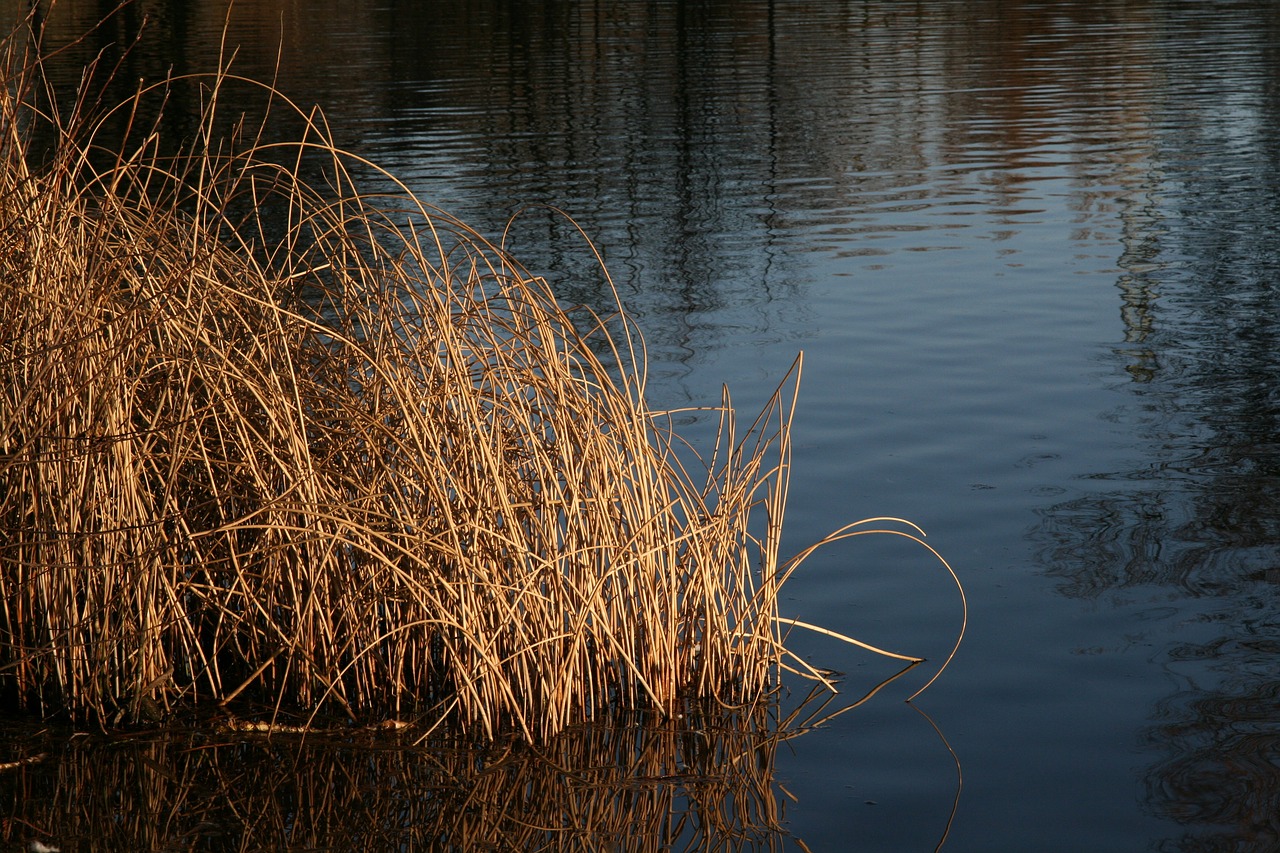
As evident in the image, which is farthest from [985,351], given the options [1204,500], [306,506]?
[306,506]

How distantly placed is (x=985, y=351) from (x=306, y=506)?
6.93 m

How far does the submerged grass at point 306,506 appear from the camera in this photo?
5074 millimetres

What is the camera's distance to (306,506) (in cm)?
500

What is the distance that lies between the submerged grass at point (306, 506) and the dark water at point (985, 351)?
0.87 metres

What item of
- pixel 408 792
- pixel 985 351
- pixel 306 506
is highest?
pixel 306 506

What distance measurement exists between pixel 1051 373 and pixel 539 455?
5.96 m

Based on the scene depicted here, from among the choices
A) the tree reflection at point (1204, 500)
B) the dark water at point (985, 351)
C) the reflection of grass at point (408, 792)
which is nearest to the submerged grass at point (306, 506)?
the reflection of grass at point (408, 792)

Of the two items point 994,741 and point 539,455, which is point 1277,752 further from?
point 539,455

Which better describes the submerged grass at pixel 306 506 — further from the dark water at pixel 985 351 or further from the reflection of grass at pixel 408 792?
the dark water at pixel 985 351

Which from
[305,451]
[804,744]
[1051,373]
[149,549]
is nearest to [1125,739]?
[804,744]

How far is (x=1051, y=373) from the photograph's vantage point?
1030 centimetres

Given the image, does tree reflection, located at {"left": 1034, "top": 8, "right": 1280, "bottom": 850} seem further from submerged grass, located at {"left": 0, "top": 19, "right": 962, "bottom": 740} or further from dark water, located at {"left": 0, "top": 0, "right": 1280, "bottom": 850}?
submerged grass, located at {"left": 0, "top": 19, "right": 962, "bottom": 740}

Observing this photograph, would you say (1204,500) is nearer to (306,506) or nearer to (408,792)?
(408,792)

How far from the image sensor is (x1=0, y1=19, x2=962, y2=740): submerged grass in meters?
5.07
